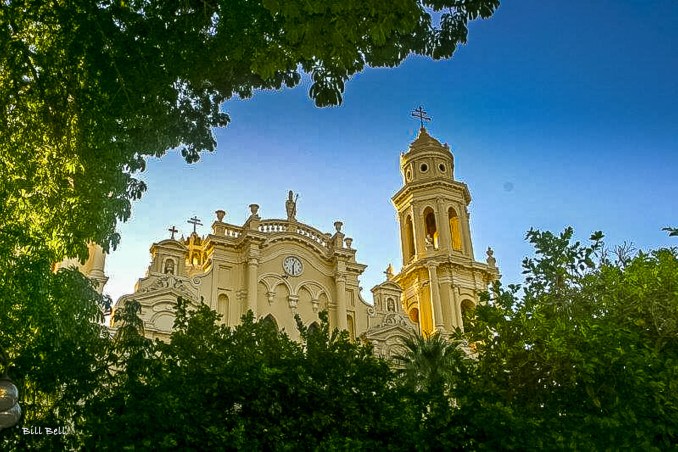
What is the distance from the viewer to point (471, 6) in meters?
8.05

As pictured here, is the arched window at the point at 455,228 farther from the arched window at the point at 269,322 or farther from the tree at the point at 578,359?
the tree at the point at 578,359

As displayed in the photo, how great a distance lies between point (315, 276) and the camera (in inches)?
1123

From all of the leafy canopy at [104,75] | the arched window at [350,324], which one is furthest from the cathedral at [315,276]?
the leafy canopy at [104,75]

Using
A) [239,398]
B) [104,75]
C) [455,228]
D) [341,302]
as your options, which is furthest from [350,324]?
[104,75]

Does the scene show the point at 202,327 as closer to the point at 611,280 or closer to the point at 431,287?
the point at 611,280

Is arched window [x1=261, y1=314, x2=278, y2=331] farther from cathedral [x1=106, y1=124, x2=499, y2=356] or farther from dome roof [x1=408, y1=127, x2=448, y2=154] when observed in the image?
dome roof [x1=408, y1=127, x2=448, y2=154]

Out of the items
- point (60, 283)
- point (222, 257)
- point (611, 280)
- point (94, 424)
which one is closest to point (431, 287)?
point (222, 257)

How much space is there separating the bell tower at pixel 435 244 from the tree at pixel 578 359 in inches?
697

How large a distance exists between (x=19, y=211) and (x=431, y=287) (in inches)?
967

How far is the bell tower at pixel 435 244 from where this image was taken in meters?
31.4

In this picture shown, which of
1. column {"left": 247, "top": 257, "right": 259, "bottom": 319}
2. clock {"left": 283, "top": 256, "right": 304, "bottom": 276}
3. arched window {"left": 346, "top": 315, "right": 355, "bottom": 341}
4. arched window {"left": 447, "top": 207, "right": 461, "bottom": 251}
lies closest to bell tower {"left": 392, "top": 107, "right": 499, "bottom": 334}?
arched window {"left": 447, "top": 207, "right": 461, "bottom": 251}

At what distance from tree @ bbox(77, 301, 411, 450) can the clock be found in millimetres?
15125

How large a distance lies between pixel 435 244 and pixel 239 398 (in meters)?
23.6

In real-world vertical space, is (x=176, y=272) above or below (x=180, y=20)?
above
